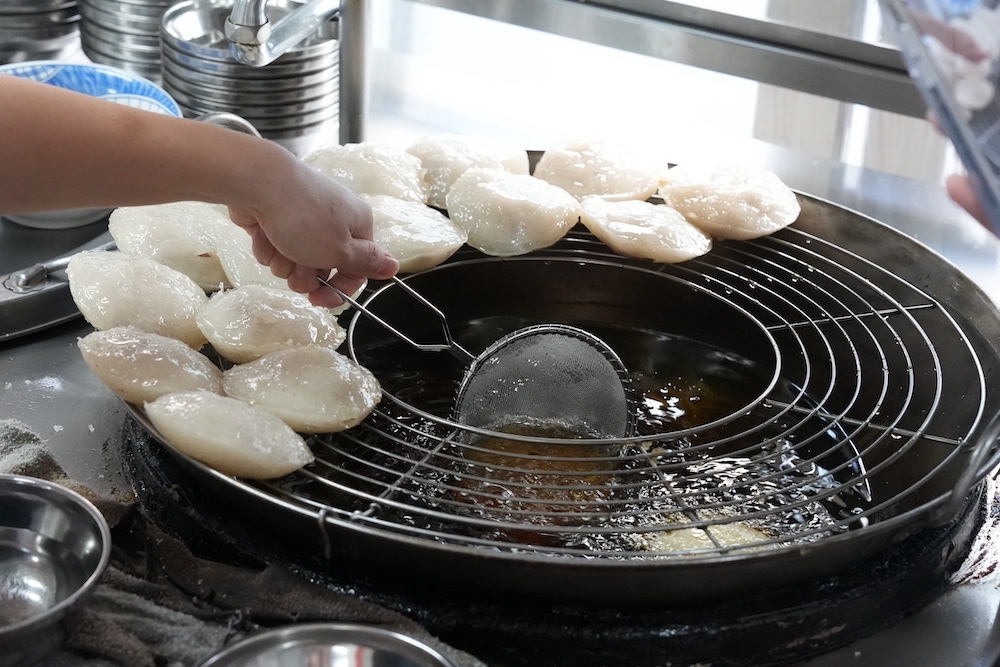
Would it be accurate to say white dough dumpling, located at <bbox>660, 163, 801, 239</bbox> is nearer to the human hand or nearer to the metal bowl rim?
the human hand

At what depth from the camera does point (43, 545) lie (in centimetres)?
142

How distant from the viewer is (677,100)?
315 cm

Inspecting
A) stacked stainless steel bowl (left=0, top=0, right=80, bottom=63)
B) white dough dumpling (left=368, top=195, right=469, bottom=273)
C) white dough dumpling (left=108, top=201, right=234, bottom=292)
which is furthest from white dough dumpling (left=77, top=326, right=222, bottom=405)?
Answer: stacked stainless steel bowl (left=0, top=0, right=80, bottom=63)

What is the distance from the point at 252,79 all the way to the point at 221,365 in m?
1.17

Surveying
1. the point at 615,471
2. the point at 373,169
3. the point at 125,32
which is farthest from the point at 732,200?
the point at 125,32

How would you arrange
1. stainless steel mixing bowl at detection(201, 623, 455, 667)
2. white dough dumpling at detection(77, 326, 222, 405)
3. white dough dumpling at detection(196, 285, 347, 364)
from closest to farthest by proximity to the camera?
stainless steel mixing bowl at detection(201, 623, 455, 667), white dough dumpling at detection(77, 326, 222, 405), white dough dumpling at detection(196, 285, 347, 364)

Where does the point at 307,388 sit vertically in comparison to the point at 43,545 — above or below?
above

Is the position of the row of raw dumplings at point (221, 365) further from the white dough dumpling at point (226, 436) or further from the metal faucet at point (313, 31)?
the metal faucet at point (313, 31)

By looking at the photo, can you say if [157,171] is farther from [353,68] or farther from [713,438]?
[353,68]

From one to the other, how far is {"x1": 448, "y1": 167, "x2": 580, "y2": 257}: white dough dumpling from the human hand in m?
0.45

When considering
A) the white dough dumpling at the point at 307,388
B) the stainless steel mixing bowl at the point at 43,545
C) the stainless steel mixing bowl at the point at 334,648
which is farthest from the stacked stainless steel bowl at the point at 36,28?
the stainless steel mixing bowl at the point at 334,648

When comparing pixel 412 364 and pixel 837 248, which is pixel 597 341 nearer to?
pixel 412 364

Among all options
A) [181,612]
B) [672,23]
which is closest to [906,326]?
[672,23]

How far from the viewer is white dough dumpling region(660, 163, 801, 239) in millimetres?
2195
